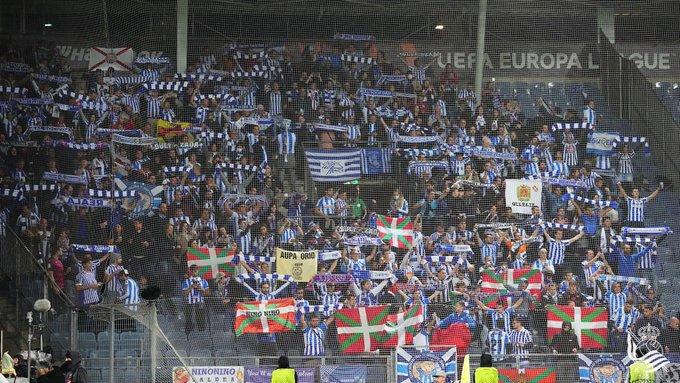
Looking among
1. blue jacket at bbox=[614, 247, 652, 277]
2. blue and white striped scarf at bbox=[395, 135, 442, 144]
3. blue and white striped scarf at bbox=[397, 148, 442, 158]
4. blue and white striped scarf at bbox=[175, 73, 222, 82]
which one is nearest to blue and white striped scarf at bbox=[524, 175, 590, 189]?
blue jacket at bbox=[614, 247, 652, 277]

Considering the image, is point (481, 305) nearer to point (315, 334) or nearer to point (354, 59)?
point (315, 334)

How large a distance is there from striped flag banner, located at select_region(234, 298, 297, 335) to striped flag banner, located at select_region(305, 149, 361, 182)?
3059 mm

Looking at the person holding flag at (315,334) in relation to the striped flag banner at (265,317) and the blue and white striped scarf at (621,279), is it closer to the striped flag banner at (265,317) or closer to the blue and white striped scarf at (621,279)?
the striped flag banner at (265,317)

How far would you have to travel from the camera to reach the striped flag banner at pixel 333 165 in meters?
23.2

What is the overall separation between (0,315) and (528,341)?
332 inches

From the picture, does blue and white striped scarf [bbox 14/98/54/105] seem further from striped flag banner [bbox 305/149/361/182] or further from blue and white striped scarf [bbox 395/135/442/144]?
blue and white striped scarf [bbox 395/135/442/144]

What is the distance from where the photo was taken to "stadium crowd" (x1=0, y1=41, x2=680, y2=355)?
2122 centimetres

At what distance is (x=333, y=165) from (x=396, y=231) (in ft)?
6.16

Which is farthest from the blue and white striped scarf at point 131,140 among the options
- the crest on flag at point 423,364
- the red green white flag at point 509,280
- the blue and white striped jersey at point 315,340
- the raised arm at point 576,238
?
the raised arm at point 576,238

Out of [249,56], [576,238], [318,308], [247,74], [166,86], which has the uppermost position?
[249,56]

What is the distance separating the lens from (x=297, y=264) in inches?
851

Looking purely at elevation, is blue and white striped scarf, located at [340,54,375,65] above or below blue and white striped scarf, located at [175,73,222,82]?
above

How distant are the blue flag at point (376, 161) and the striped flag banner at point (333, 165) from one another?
0.36 ft

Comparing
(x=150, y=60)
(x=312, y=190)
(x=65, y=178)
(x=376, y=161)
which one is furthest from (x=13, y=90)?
(x=376, y=161)
